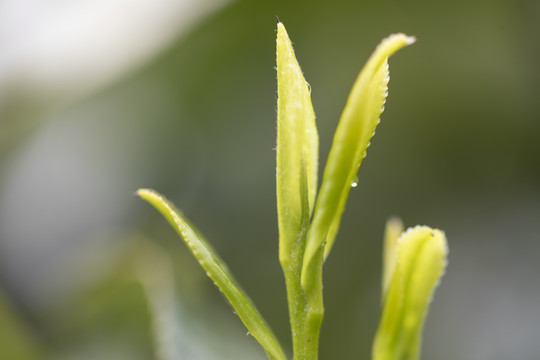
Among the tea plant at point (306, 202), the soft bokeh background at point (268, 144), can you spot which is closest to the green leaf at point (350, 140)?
the tea plant at point (306, 202)

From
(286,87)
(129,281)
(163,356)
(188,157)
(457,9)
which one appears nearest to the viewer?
(286,87)

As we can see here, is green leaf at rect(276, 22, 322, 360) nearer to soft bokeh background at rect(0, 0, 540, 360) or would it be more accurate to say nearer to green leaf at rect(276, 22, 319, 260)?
green leaf at rect(276, 22, 319, 260)

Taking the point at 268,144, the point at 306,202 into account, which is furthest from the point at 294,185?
the point at 268,144

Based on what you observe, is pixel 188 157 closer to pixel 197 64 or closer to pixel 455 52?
pixel 197 64

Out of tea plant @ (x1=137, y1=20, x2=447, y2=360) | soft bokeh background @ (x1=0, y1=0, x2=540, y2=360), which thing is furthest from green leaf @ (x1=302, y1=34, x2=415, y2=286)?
soft bokeh background @ (x1=0, y1=0, x2=540, y2=360)

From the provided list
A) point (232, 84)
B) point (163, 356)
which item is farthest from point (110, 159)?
point (163, 356)
